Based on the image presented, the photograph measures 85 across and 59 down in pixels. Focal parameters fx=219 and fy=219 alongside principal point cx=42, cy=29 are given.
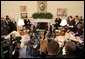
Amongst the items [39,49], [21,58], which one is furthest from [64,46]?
[21,58]

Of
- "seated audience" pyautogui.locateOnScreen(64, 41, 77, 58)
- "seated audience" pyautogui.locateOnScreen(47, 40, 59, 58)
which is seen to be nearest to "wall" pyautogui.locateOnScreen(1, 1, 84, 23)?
"seated audience" pyautogui.locateOnScreen(64, 41, 77, 58)

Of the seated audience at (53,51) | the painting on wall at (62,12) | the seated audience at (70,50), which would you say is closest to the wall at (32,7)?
the painting on wall at (62,12)

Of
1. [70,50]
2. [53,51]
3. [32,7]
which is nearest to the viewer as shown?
[53,51]

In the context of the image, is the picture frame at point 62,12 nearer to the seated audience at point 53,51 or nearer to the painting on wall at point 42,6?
the painting on wall at point 42,6

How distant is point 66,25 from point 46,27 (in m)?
0.18

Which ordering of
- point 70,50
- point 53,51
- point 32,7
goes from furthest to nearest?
point 32,7
point 70,50
point 53,51

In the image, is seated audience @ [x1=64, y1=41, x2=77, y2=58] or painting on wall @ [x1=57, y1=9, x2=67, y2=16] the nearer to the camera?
seated audience @ [x1=64, y1=41, x2=77, y2=58]

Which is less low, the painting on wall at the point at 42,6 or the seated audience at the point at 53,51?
the painting on wall at the point at 42,6

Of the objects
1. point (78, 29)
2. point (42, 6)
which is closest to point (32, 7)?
point (42, 6)

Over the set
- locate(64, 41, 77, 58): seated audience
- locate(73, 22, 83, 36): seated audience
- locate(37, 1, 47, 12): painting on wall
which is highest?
locate(37, 1, 47, 12): painting on wall

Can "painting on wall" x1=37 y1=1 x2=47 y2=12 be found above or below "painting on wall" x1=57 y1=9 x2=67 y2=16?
above

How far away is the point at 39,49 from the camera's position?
1890 millimetres

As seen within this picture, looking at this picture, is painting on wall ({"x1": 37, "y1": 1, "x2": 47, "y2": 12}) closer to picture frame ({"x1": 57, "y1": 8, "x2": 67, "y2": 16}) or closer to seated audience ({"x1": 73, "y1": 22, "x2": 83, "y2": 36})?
picture frame ({"x1": 57, "y1": 8, "x2": 67, "y2": 16})

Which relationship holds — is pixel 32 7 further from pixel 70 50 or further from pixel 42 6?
pixel 70 50
